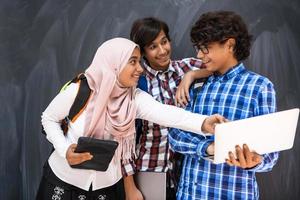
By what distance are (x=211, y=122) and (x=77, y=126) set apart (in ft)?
1.80

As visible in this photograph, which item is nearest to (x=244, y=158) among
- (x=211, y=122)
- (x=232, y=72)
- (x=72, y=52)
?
(x=211, y=122)

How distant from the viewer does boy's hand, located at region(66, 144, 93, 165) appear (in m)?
1.60

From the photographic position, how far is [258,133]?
134 cm

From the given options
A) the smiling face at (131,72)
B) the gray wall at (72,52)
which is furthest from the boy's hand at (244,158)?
the gray wall at (72,52)

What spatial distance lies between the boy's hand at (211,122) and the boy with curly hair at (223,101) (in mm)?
40

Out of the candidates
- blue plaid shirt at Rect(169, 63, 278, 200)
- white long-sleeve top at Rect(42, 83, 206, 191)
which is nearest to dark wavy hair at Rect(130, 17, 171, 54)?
white long-sleeve top at Rect(42, 83, 206, 191)

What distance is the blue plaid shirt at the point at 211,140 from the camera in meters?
1.45

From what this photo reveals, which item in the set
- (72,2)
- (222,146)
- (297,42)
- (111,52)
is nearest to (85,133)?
(111,52)

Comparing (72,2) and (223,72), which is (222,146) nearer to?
(223,72)

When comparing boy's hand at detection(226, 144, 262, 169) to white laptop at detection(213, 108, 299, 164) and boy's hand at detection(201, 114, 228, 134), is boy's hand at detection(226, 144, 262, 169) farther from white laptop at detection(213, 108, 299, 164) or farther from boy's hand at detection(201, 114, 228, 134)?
boy's hand at detection(201, 114, 228, 134)

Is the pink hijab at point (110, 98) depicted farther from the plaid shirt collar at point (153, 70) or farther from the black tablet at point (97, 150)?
the plaid shirt collar at point (153, 70)

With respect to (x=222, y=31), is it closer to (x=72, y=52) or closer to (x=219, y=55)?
(x=219, y=55)

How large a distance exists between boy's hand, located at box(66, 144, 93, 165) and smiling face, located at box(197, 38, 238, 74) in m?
0.57

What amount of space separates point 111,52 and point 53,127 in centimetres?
38
